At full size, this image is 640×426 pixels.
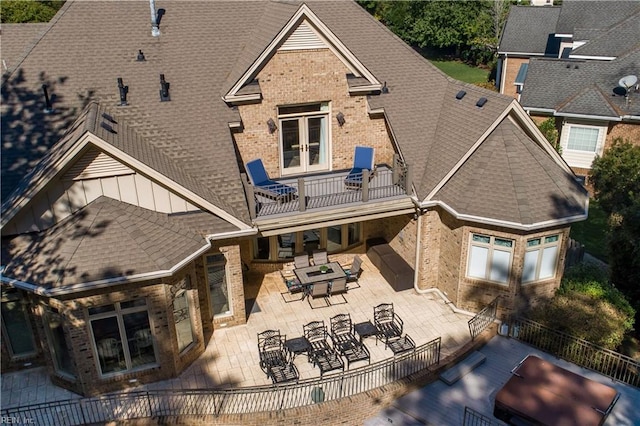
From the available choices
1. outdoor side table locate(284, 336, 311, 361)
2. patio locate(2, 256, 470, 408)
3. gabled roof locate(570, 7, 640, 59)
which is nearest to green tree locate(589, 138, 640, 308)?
patio locate(2, 256, 470, 408)

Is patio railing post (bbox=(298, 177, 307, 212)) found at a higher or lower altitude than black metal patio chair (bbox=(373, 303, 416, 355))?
higher

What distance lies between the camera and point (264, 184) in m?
17.0

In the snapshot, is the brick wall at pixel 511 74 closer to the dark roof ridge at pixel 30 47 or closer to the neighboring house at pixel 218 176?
the neighboring house at pixel 218 176

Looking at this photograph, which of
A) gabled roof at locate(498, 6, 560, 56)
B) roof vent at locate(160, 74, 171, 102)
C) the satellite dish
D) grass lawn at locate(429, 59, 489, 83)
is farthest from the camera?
grass lawn at locate(429, 59, 489, 83)

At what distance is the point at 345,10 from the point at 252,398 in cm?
1453

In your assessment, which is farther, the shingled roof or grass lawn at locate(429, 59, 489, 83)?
grass lawn at locate(429, 59, 489, 83)

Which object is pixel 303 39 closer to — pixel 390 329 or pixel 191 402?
pixel 390 329

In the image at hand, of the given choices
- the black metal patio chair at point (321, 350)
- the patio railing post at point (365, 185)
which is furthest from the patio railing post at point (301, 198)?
the black metal patio chair at point (321, 350)

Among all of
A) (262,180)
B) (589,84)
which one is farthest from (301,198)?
(589,84)

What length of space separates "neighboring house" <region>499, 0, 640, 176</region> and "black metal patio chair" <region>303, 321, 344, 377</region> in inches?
842

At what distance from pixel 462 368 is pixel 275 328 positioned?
5516 mm

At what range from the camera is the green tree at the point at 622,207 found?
54.6 ft

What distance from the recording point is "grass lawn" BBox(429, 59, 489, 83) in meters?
58.6

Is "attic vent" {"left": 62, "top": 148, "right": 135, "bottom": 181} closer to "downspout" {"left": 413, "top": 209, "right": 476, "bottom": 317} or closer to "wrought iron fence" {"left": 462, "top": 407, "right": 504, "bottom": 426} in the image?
"downspout" {"left": 413, "top": 209, "right": 476, "bottom": 317}
